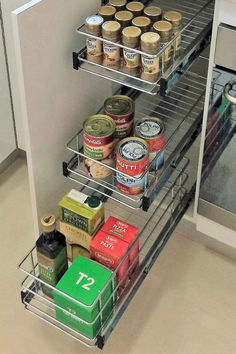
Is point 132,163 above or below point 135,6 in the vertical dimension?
below

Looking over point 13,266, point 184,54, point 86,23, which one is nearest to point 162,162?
point 184,54

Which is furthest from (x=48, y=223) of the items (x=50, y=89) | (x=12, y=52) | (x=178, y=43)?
(x=12, y=52)

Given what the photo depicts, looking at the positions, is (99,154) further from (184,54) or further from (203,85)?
(203,85)

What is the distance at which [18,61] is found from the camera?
4.57 feet

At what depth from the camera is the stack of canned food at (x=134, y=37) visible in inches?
59.2

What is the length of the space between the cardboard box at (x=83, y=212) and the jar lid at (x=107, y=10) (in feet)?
1.58

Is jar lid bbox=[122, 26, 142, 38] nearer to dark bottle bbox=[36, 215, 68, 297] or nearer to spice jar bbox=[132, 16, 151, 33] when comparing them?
spice jar bbox=[132, 16, 151, 33]

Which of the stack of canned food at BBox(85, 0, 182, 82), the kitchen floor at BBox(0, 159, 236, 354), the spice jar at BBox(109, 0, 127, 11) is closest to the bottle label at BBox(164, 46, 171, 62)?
the stack of canned food at BBox(85, 0, 182, 82)

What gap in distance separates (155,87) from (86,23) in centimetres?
24

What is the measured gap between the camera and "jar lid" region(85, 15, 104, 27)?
1.53m

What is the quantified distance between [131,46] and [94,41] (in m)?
0.10

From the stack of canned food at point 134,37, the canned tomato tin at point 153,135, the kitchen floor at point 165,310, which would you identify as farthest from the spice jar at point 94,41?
the kitchen floor at point 165,310

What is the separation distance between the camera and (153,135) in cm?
166

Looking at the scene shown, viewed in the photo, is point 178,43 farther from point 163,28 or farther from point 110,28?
point 110,28
